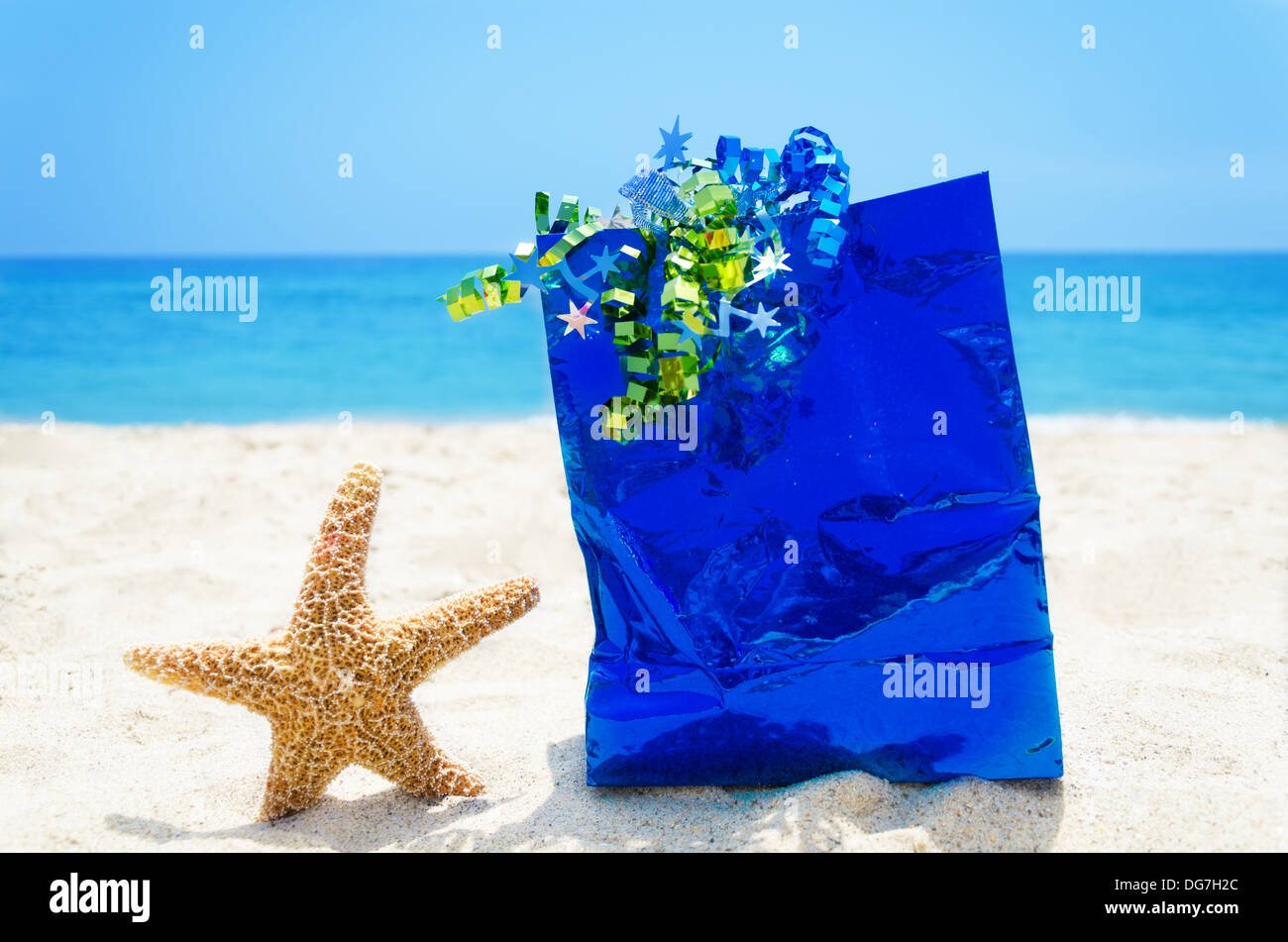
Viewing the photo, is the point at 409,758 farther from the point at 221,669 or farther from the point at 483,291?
the point at 483,291

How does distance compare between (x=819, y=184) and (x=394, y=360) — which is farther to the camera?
(x=394, y=360)

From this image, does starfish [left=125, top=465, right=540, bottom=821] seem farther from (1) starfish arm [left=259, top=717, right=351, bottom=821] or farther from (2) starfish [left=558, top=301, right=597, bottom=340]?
(2) starfish [left=558, top=301, right=597, bottom=340]

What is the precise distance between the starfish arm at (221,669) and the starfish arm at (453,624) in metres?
0.31

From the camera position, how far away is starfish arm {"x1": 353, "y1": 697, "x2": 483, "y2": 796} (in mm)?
2518

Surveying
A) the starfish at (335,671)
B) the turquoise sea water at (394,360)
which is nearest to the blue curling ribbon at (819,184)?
the starfish at (335,671)

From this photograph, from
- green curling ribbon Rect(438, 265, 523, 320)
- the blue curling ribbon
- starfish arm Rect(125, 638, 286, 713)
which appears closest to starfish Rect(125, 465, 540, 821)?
starfish arm Rect(125, 638, 286, 713)

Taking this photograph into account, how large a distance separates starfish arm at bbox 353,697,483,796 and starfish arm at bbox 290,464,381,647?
11.0 inches

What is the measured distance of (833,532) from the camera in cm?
247

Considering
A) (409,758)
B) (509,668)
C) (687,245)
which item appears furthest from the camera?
(509,668)

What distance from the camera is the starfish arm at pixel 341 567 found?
248cm

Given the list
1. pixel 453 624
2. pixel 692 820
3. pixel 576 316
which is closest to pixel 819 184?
pixel 576 316

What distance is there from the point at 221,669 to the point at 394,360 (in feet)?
45.4

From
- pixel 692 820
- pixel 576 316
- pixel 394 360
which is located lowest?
pixel 692 820
